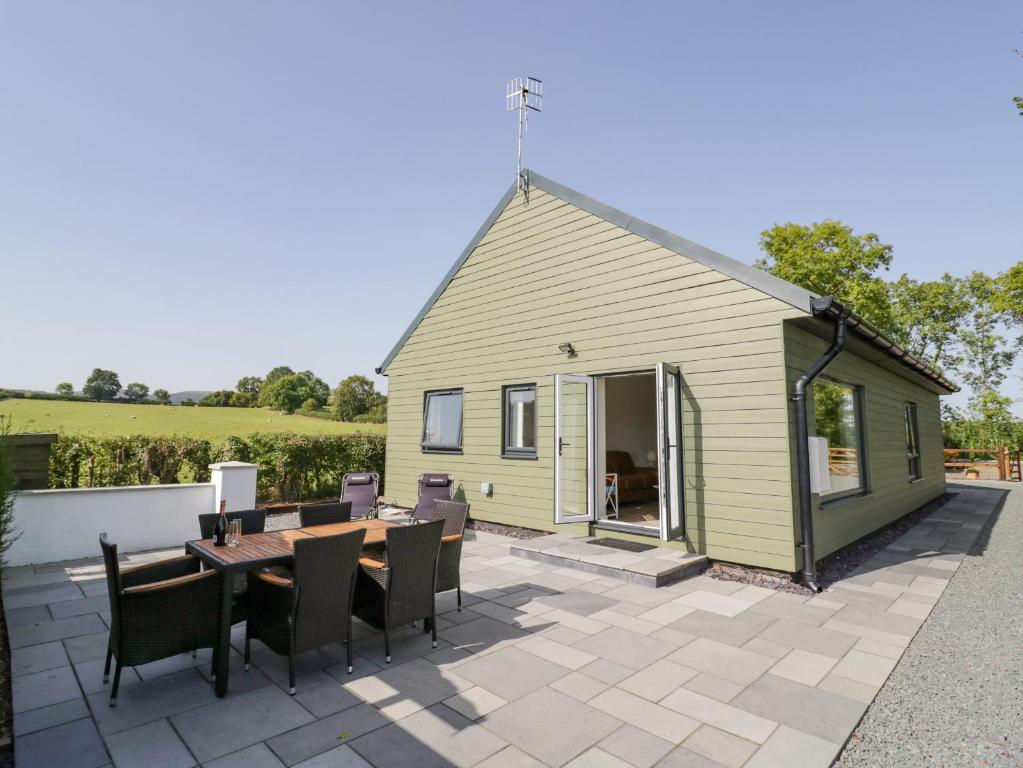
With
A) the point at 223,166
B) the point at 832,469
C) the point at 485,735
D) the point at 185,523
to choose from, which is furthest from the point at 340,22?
the point at 832,469

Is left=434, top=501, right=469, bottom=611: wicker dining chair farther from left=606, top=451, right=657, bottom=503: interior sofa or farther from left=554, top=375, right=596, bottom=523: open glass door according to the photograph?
left=606, top=451, right=657, bottom=503: interior sofa

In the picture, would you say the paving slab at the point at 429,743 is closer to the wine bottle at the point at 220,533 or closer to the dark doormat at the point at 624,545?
the wine bottle at the point at 220,533

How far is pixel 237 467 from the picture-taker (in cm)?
729

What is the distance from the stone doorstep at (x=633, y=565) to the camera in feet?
15.9

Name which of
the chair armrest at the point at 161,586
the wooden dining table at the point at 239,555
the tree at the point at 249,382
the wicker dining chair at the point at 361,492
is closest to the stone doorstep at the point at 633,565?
the wooden dining table at the point at 239,555

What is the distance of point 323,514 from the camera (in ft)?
14.8

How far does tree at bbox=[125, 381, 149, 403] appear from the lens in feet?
79.6

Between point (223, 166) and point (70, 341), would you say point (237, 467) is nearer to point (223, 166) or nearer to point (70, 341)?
point (223, 166)

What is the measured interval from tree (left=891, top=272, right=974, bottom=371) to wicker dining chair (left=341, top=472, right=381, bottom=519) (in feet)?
83.6

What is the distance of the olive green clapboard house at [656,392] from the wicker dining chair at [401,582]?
284 cm

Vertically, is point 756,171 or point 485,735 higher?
point 756,171

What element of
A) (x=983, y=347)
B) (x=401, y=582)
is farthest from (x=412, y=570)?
(x=983, y=347)

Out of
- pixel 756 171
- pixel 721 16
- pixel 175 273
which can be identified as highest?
pixel 721 16

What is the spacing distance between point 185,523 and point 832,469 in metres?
8.78
